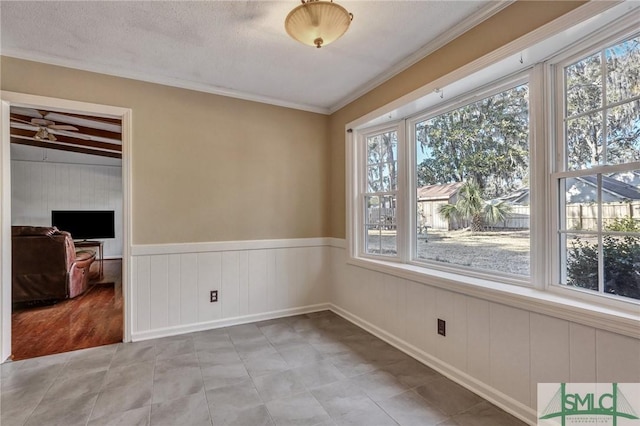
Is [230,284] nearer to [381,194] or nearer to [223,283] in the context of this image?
[223,283]

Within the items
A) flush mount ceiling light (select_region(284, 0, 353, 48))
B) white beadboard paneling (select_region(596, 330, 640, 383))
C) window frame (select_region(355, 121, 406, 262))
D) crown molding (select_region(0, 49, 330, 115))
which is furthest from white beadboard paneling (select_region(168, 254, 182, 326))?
white beadboard paneling (select_region(596, 330, 640, 383))

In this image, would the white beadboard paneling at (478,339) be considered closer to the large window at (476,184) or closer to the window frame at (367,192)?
the large window at (476,184)

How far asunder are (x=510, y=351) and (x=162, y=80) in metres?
3.54

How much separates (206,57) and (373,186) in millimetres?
1963

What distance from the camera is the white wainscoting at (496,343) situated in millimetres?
1473

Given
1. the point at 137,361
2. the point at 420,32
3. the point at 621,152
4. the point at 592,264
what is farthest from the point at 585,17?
the point at 137,361

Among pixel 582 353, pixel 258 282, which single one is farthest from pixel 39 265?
pixel 582 353

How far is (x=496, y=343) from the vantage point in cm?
192

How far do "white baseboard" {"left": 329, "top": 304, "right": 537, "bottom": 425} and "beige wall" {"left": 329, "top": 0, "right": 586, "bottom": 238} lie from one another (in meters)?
1.24

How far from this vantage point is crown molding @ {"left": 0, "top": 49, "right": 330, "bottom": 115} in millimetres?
2466


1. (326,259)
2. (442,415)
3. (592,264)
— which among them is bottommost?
(442,415)

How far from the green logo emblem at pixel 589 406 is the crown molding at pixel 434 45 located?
6.97 feet

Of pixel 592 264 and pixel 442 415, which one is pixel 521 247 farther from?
pixel 442 415

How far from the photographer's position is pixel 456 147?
8.06ft
